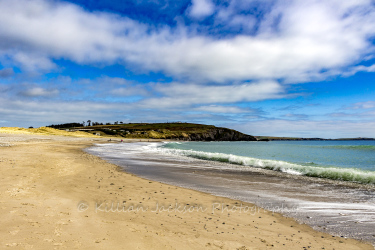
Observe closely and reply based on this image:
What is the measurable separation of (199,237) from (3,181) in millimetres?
8432

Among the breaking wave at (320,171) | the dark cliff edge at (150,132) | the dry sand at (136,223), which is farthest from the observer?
the dark cliff edge at (150,132)

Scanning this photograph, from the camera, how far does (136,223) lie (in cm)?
532

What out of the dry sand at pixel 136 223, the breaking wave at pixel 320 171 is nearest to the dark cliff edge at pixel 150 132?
the breaking wave at pixel 320 171

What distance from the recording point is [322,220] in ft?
20.1

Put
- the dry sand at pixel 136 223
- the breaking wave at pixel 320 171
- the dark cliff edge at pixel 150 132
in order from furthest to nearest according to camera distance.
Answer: the dark cliff edge at pixel 150 132
the breaking wave at pixel 320 171
the dry sand at pixel 136 223

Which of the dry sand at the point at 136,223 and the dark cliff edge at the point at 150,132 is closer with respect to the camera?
the dry sand at the point at 136,223

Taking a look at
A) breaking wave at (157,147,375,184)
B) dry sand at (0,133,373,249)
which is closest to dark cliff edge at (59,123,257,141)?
breaking wave at (157,147,375,184)

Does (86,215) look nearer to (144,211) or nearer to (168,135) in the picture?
(144,211)

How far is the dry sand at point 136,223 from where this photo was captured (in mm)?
4289

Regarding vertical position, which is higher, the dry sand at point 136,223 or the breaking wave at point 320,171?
the breaking wave at point 320,171

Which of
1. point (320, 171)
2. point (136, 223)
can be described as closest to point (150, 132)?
point (320, 171)

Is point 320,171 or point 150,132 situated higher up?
point 150,132

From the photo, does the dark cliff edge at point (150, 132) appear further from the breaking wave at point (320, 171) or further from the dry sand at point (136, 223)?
the dry sand at point (136, 223)

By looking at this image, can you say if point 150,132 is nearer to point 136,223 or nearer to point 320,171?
point 320,171
